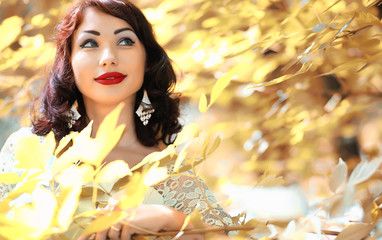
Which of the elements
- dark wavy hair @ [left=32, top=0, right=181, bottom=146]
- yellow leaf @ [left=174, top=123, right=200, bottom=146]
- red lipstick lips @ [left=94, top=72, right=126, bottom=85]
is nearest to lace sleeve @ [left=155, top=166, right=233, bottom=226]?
dark wavy hair @ [left=32, top=0, right=181, bottom=146]

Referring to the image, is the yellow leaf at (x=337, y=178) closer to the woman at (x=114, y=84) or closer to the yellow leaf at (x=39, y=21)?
the woman at (x=114, y=84)

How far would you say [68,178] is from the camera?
0.75 ft

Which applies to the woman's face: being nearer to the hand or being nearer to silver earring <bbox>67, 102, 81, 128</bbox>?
silver earring <bbox>67, 102, 81, 128</bbox>

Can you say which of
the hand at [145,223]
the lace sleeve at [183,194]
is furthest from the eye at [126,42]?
the hand at [145,223]

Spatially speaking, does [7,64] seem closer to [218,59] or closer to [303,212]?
[218,59]

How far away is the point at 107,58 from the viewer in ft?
2.49

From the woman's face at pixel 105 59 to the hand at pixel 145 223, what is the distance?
38 centimetres

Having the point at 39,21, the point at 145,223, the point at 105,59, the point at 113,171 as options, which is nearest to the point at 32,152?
the point at 113,171

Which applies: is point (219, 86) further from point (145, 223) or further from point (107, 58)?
point (107, 58)

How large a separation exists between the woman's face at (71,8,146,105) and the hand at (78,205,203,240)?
0.38 m

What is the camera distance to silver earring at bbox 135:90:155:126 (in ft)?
3.02

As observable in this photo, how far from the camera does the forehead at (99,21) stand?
793 mm

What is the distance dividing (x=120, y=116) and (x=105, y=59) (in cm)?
15

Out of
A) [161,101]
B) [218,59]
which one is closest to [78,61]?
[161,101]
